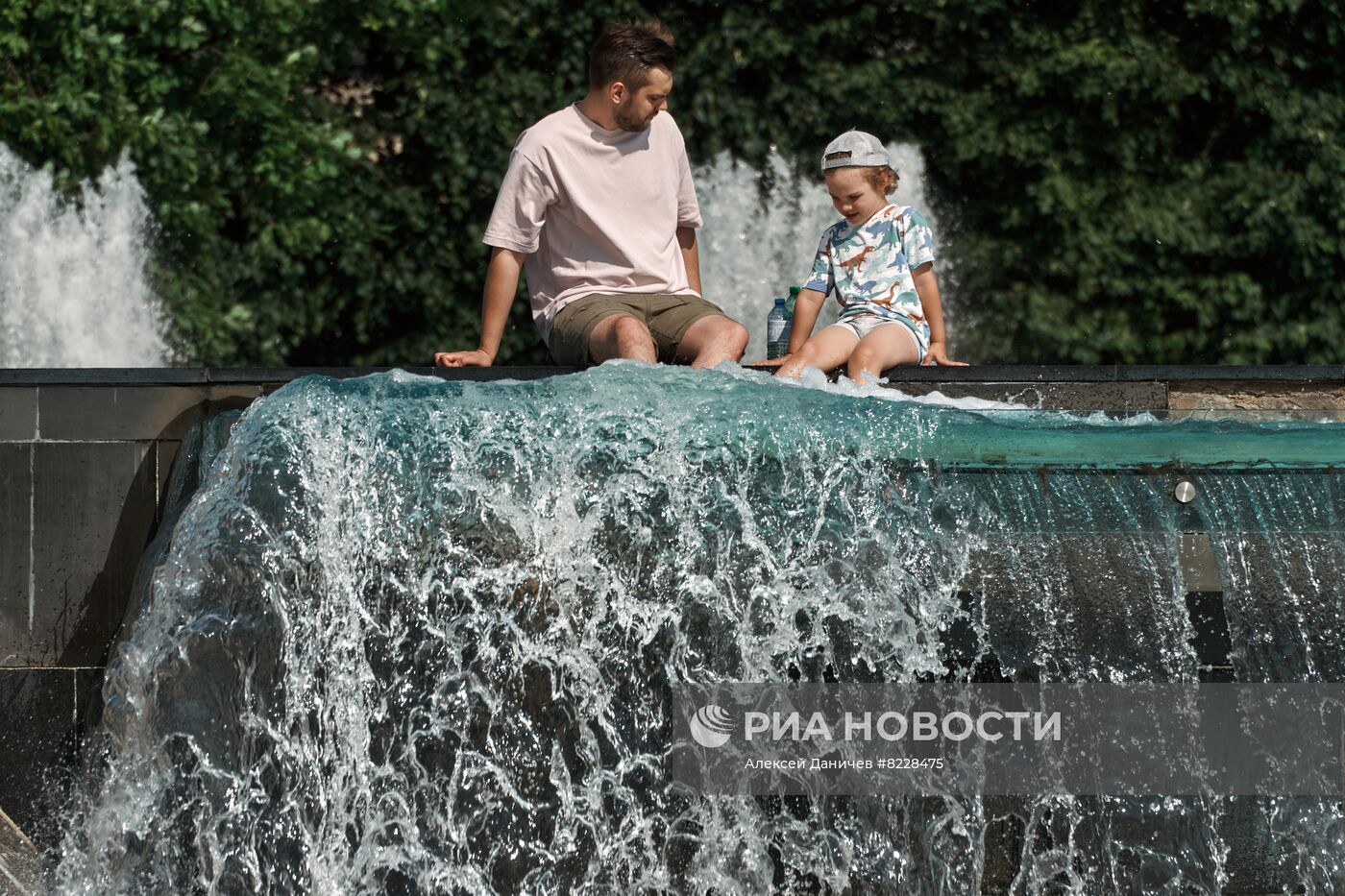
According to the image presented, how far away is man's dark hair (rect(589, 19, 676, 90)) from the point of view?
4664mm

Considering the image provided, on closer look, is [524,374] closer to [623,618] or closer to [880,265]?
[623,618]

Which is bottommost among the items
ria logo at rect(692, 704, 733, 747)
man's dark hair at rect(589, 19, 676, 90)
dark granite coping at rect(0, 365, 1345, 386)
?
ria logo at rect(692, 704, 733, 747)

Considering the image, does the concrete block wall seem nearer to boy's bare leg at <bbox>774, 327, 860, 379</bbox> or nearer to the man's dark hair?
the man's dark hair

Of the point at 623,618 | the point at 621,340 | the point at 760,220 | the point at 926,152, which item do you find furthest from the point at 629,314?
the point at 926,152

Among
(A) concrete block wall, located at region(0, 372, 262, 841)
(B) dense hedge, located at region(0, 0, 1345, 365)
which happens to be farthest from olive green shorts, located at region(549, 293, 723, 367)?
(B) dense hedge, located at region(0, 0, 1345, 365)

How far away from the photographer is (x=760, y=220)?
400 inches

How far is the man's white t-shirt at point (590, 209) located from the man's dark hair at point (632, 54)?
0.17m

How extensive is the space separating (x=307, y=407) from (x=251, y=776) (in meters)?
A: 0.90

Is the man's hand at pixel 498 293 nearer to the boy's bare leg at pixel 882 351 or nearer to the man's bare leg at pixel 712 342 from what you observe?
the man's bare leg at pixel 712 342

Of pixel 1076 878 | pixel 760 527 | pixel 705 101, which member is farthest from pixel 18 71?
pixel 1076 878

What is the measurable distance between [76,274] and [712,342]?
5980 mm

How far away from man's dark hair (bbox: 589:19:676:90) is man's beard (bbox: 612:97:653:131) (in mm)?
46

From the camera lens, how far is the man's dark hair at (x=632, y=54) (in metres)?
4.66

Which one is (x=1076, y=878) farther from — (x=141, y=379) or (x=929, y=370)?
(x=141, y=379)
